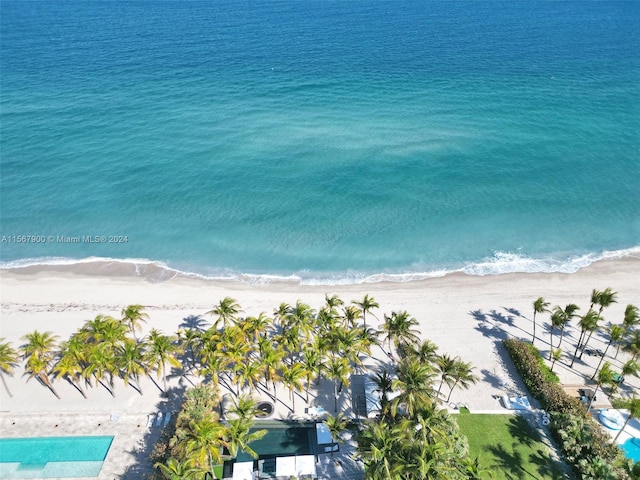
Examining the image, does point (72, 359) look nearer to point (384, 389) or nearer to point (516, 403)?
point (384, 389)

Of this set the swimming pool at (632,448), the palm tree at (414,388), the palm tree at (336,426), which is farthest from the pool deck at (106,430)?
the swimming pool at (632,448)

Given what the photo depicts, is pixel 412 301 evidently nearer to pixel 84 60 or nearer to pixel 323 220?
pixel 323 220

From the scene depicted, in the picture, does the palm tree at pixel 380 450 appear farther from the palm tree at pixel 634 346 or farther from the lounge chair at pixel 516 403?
the palm tree at pixel 634 346

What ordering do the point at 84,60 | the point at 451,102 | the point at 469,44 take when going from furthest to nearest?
the point at 469,44, the point at 84,60, the point at 451,102

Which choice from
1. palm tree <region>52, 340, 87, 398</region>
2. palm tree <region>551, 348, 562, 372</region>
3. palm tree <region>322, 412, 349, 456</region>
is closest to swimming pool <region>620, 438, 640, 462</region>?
palm tree <region>551, 348, 562, 372</region>

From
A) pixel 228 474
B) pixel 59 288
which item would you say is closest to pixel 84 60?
pixel 59 288

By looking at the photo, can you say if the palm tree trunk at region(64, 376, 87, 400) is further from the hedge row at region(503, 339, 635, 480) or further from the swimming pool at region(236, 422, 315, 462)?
the hedge row at region(503, 339, 635, 480)
